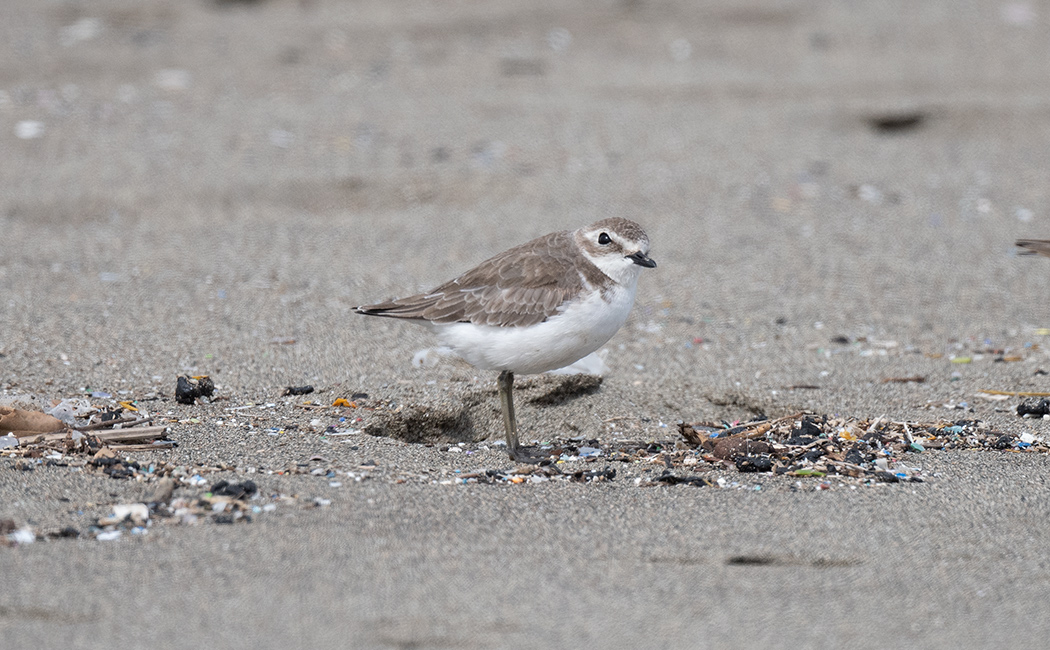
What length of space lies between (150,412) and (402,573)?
5.90 ft

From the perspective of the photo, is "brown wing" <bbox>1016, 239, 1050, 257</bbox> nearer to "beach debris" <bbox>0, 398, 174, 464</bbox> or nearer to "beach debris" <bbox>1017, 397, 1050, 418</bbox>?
"beach debris" <bbox>1017, 397, 1050, 418</bbox>

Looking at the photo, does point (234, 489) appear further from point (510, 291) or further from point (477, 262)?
point (477, 262)

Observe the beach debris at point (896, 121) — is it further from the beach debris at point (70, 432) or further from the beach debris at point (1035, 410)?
the beach debris at point (70, 432)

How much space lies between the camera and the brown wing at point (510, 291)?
4.28 meters

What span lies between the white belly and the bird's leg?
81 millimetres

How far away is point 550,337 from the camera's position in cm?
420

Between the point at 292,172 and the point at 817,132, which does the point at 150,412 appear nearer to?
the point at 292,172

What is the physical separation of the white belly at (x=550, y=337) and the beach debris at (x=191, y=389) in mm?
1108

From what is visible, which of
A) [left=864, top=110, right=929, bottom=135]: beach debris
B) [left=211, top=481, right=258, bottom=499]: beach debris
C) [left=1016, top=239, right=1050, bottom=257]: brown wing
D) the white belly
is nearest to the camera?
[left=211, top=481, right=258, bottom=499]: beach debris

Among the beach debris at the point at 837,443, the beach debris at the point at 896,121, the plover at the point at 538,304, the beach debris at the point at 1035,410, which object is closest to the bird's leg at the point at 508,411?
the plover at the point at 538,304

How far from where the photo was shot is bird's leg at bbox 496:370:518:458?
4348 millimetres

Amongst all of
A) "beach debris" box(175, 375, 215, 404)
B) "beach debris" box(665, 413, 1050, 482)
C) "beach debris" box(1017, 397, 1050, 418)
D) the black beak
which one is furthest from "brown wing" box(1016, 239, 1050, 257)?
"beach debris" box(175, 375, 215, 404)

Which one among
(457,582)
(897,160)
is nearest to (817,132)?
(897,160)

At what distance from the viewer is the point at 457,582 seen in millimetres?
3164
